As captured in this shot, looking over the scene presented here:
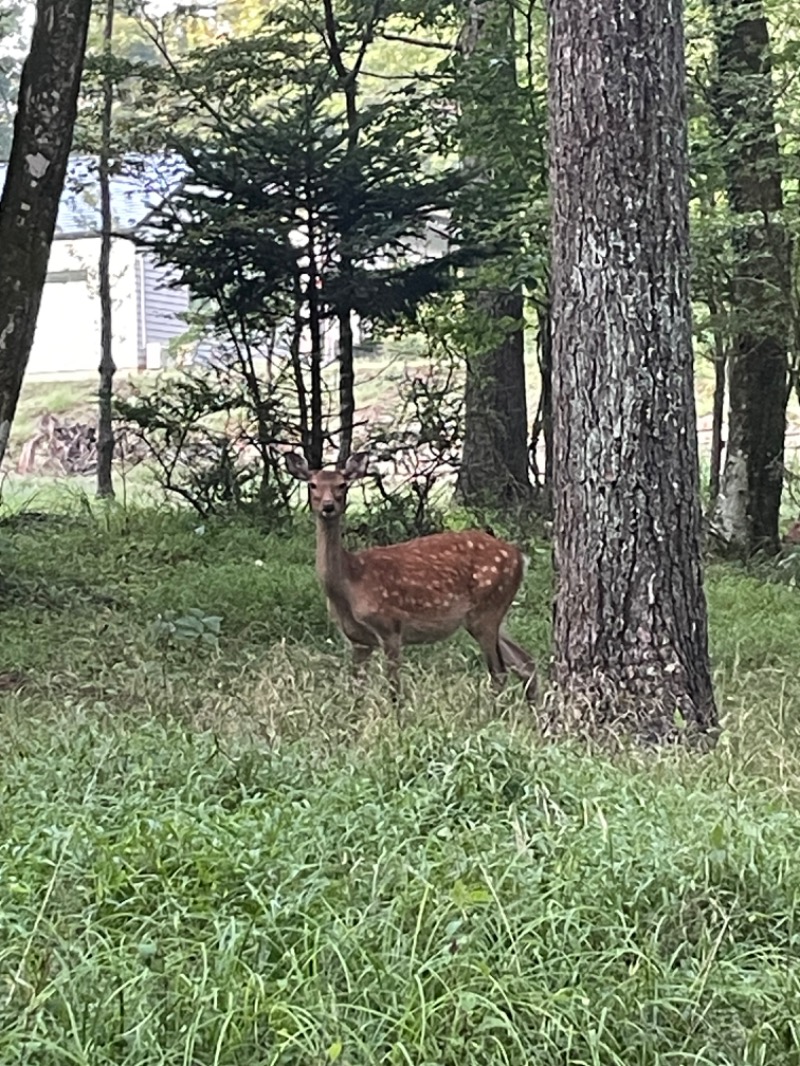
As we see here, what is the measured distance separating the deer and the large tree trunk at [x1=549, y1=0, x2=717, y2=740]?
1462 millimetres

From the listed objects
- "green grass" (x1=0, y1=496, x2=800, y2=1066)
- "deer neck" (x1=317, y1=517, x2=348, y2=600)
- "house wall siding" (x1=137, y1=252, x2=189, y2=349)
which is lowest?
"green grass" (x1=0, y1=496, x2=800, y2=1066)

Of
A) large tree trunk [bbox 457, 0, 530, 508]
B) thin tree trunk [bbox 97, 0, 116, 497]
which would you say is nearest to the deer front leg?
large tree trunk [bbox 457, 0, 530, 508]

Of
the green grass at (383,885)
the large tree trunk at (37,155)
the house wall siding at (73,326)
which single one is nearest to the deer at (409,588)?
the green grass at (383,885)

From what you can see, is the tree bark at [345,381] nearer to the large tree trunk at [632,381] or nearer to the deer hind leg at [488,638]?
the deer hind leg at [488,638]

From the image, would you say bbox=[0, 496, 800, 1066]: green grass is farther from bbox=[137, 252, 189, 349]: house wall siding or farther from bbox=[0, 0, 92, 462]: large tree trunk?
bbox=[137, 252, 189, 349]: house wall siding

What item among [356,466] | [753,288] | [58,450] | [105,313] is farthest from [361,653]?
[58,450]

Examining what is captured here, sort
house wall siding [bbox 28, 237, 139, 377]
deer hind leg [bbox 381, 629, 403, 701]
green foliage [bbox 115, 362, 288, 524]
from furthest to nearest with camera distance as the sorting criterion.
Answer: house wall siding [bbox 28, 237, 139, 377] < green foliage [bbox 115, 362, 288, 524] < deer hind leg [bbox 381, 629, 403, 701]

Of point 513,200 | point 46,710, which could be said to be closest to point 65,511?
point 513,200

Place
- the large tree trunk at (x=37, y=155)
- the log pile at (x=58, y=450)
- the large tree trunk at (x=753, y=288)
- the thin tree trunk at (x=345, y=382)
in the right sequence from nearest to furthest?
the large tree trunk at (x=37, y=155) < the large tree trunk at (x=753, y=288) < the thin tree trunk at (x=345, y=382) < the log pile at (x=58, y=450)

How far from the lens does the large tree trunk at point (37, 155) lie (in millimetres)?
8266

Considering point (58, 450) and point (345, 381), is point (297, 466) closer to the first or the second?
point (345, 381)

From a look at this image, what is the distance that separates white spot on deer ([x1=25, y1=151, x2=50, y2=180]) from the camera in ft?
27.3

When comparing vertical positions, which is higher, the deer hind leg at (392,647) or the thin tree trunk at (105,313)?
the thin tree trunk at (105,313)

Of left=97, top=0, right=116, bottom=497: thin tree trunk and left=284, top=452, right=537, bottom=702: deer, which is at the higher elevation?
left=97, top=0, right=116, bottom=497: thin tree trunk
